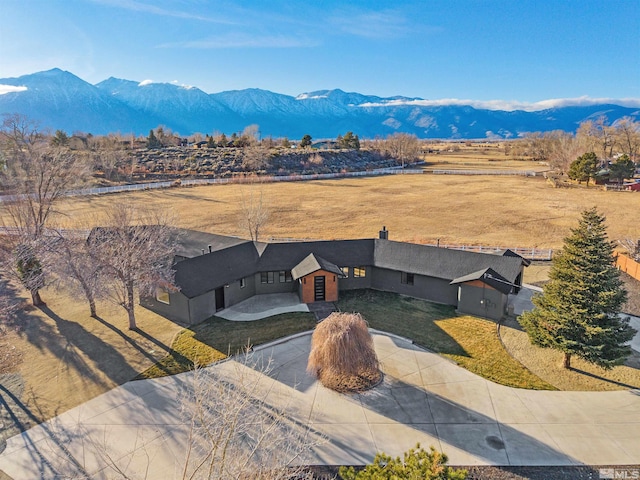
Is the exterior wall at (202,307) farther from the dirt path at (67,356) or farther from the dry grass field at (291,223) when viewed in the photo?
the dry grass field at (291,223)

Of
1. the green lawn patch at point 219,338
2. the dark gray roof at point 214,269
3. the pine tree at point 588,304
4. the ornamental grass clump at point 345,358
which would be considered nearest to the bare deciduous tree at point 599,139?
the pine tree at point 588,304

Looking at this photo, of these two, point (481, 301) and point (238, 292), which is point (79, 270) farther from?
point (481, 301)

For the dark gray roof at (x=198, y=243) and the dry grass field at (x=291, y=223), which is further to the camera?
the dark gray roof at (x=198, y=243)

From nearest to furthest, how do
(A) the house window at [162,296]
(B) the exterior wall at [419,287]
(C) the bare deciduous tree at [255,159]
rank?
(A) the house window at [162,296] < (B) the exterior wall at [419,287] < (C) the bare deciduous tree at [255,159]

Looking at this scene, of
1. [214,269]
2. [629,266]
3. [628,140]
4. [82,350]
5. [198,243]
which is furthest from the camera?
[628,140]

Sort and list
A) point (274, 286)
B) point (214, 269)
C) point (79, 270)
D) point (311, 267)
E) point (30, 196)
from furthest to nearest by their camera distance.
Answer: point (30, 196)
point (274, 286)
point (311, 267)
point (214, 269)
point (79, 270)

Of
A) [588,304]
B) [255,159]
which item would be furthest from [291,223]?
[255,159]
